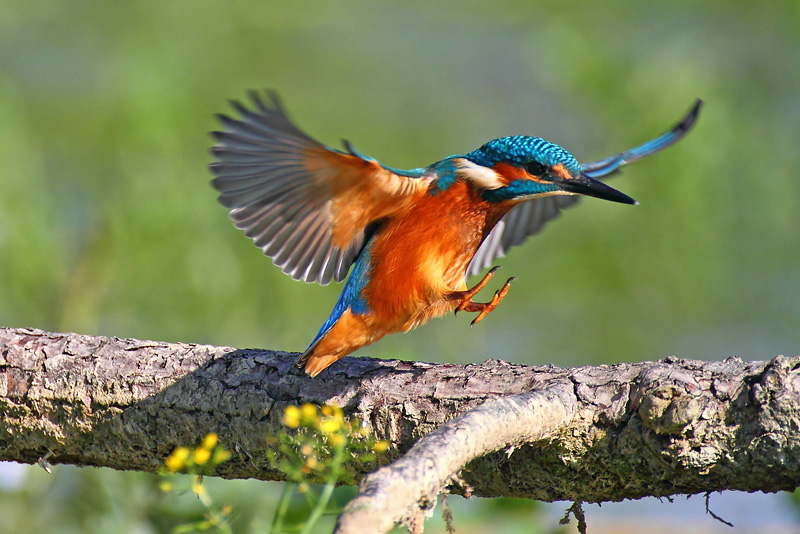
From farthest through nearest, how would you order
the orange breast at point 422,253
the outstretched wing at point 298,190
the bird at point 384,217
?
the orange breast at point 422,253
the bird at point 384,217
the outstretched wing at point 298,190

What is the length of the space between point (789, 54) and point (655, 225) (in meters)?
1.90

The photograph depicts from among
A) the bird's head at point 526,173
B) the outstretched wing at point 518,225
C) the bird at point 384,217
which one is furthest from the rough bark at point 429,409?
the outstretched wing at point 518,225

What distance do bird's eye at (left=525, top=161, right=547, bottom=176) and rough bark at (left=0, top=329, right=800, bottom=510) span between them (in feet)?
2.17

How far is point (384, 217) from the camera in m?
2.80

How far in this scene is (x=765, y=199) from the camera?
6535mm

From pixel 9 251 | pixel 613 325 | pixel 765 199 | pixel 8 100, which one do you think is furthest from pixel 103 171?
pixel 765 199

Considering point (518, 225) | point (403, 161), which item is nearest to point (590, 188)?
point (518, 225)

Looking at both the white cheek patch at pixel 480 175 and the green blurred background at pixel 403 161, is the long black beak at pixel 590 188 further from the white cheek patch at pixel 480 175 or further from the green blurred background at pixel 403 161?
the green blurred background at pixel 403 161

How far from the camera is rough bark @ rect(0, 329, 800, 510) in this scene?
6.53 feet

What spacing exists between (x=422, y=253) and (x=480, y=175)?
287 millimetres

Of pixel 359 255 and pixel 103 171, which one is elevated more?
pixel 103 171

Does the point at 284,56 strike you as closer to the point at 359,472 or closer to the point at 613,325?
the point at 613,325

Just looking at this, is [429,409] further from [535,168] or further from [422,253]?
[535,168]

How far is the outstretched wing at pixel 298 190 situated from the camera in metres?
2.44
